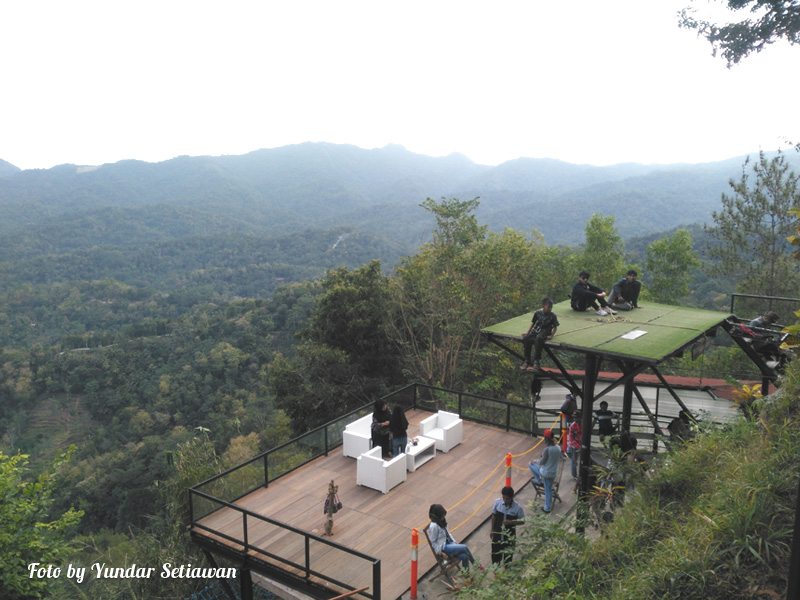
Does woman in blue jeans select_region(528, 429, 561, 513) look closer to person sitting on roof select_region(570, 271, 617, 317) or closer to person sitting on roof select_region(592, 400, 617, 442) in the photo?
person sitting on roof select_region(592, 400, 617, 442)

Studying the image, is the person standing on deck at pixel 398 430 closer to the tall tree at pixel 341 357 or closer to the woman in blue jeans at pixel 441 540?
the woman in blue jeans at pixel 441 540

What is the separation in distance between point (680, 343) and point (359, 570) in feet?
18.8

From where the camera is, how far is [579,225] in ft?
409

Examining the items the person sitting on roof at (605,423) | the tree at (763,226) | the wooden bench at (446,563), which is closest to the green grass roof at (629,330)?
the person sitting on roof at (605,423)

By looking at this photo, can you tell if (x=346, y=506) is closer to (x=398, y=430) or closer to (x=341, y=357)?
(x=398, y=430)

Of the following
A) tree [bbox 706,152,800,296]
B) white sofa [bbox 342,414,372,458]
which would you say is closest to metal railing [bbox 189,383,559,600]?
white sofa [bbox 342,414,372,458]

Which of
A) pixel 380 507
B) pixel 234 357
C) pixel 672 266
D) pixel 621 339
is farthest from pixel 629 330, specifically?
pixel 234 357

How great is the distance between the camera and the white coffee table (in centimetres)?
1102

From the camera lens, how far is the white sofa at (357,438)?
11406 mm

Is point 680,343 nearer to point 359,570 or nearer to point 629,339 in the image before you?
point 629,339

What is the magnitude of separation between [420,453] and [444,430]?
0.82 m

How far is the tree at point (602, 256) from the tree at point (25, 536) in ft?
82.6

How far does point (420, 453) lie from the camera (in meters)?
11.4

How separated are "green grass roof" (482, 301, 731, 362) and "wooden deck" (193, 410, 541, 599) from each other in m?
3.07
